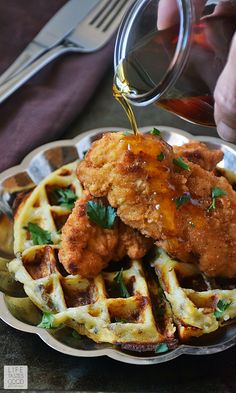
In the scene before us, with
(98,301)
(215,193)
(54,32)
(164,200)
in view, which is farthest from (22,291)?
(54,32)

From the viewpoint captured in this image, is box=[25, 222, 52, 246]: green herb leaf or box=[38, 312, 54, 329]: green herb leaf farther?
box=[25, 222, 52, 246]: green herb leaf

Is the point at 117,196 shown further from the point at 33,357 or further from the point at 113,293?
the point at 33,357

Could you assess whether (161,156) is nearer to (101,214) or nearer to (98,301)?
(101,214)

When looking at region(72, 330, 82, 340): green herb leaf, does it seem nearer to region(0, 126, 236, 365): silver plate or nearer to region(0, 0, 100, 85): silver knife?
region(0, 126, 236, 365): silver plate

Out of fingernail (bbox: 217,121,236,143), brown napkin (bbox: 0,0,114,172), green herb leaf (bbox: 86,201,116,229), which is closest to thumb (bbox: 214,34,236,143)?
fingernail (bbox: 217,121,236,143)

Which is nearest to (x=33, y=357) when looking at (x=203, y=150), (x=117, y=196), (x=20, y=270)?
(x=20, y=270)

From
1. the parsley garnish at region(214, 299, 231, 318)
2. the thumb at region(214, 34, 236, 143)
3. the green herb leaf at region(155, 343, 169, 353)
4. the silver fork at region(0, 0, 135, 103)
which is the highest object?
the thumb at region(214, 34, 236, 143)
